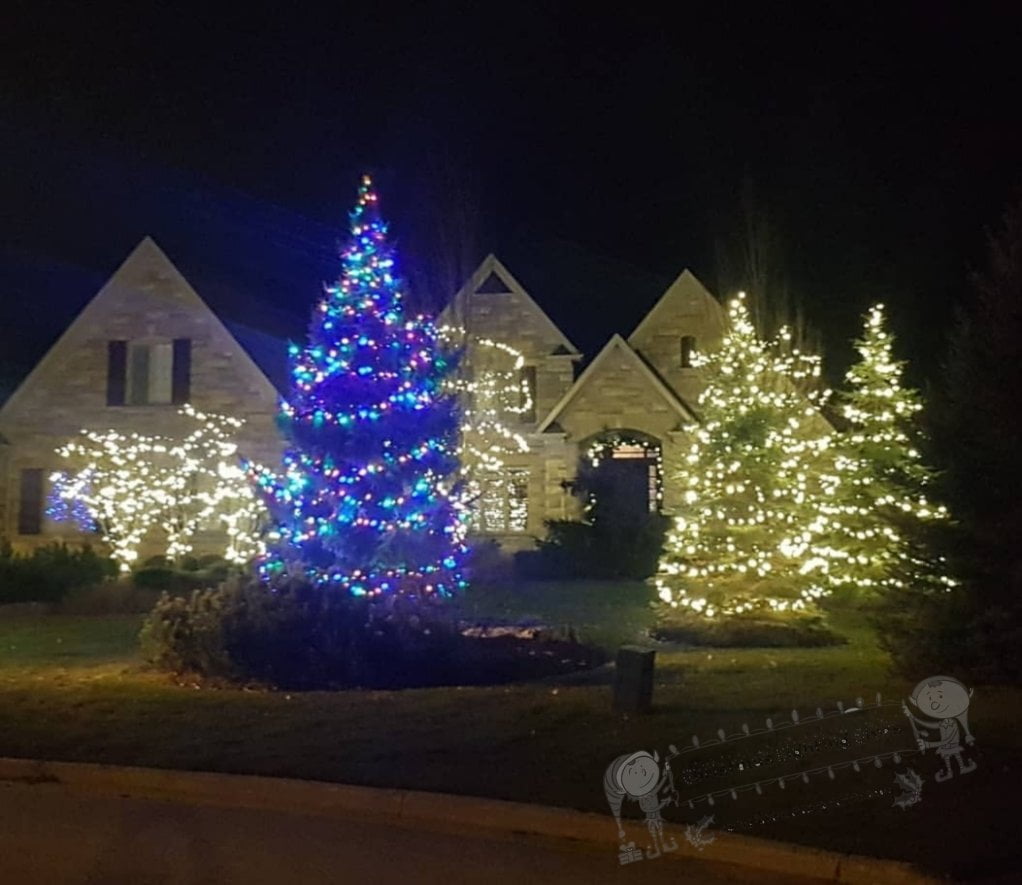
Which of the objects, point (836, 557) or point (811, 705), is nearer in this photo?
point (811, 705)

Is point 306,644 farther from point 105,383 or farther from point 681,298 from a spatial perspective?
point 681,298

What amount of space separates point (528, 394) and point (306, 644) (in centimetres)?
1695

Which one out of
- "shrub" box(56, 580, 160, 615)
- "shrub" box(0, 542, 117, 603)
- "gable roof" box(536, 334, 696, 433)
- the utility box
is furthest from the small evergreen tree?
"gable roof" box(536, 334, 696, 433)

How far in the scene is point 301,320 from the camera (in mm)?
30297

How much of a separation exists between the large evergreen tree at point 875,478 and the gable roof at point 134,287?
43.8 feet

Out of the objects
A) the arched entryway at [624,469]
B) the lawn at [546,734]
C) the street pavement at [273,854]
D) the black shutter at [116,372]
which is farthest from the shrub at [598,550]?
the street pavement at [273,854]

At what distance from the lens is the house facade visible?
92.9ft

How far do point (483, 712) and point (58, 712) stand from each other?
11.7 ft

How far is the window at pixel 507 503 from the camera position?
29.0 metres

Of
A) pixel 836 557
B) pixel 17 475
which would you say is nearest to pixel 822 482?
pixel 836 557

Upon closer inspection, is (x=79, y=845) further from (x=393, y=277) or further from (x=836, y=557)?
(x=836, y=557)

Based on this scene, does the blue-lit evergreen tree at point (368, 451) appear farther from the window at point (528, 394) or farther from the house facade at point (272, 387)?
the window at point (528, 394)

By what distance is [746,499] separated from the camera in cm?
1770

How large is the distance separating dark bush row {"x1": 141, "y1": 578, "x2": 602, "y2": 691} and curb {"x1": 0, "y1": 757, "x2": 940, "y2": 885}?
368cm
